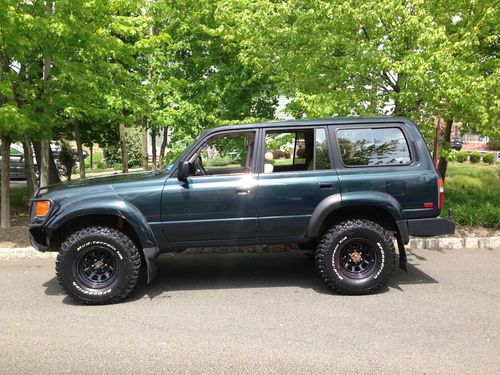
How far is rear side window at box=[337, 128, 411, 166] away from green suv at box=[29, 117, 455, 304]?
1 centimetres

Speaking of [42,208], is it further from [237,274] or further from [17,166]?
[17,166]

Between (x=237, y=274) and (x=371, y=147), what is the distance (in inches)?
92.6

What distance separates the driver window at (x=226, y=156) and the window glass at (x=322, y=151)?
2.47ft

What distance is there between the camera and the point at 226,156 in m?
6.41

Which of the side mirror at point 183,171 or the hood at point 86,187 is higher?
the side mirror at point 183,171

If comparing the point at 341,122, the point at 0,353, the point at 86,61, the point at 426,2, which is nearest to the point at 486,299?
the point at 341,122

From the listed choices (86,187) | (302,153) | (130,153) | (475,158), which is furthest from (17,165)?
(475,158)

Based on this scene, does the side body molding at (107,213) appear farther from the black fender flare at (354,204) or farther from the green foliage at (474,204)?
the green foliage at (474,204)

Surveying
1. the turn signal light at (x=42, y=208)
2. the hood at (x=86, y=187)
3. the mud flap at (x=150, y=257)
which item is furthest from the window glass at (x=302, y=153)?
the turn signal light at (x=42, y=208)

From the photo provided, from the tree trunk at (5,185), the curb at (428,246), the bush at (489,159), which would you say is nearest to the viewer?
the curb at (428,246)

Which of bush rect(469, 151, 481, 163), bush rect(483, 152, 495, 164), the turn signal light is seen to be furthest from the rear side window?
bush rect(469, 151, 481, 163)

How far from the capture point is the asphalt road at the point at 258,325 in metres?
3.47

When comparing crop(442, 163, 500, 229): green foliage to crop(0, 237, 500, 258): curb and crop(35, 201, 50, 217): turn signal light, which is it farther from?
crop(35, 201, 50, 217): turn signal light

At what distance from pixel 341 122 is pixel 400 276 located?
2.14 meters
